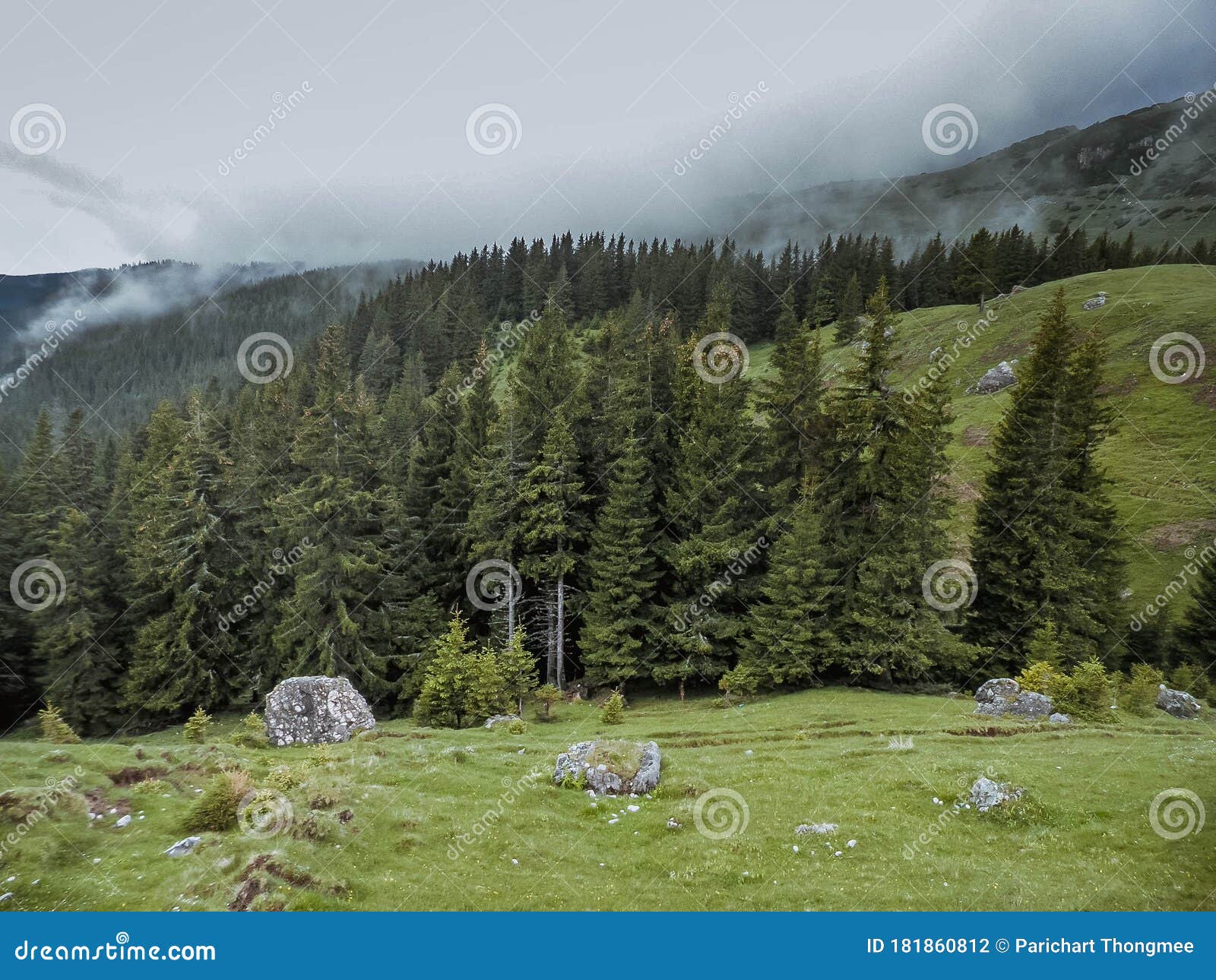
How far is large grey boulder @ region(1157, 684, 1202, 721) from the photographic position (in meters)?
25.3

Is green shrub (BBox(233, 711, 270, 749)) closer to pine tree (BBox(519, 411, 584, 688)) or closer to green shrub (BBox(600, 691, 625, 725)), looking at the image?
green shrub (BBox(600, 691, 625, 725))

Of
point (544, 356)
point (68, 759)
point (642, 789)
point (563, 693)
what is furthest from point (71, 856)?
point (544, 356)

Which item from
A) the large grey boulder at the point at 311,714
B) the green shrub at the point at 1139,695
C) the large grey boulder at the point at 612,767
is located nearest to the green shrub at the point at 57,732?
the large grey boulder at the point at 311,714

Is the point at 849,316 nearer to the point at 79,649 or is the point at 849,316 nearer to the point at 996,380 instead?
the point at 996,380

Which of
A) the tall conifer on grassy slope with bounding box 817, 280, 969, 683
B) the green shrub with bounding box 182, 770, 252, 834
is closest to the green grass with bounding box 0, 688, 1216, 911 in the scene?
the green shrub with bounding box 182, 770, 252, 834

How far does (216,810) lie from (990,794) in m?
20.3

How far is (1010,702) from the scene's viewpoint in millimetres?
25578

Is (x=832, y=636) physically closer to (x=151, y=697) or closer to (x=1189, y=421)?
(x=151, y=697)

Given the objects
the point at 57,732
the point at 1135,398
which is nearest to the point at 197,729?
the point at 57,732

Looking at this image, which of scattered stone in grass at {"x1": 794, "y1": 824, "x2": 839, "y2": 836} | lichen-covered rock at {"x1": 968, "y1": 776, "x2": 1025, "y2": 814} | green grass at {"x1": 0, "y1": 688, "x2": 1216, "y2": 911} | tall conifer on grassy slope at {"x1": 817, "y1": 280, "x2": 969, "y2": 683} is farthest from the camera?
tall conifer on grassy slope at {"x1": 817, "y1": 280, "x2": 969, "y2": 683}

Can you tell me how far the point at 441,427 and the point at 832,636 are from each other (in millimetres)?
32011

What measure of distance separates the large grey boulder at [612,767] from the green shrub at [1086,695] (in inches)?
683

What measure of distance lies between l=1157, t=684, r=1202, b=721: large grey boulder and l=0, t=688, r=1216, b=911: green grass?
4319mm

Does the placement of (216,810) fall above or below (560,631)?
above
